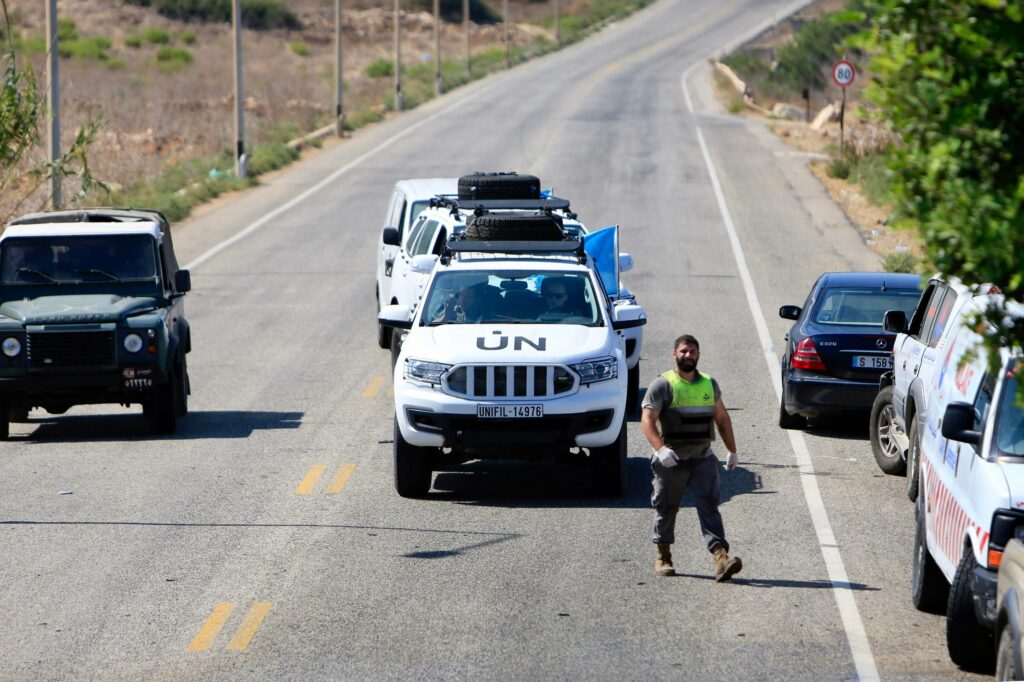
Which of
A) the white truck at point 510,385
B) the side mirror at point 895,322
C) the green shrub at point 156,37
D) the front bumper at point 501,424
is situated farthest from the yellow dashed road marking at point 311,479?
the green shrub at point 156,37

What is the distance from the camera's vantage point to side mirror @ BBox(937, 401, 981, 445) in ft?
27.7

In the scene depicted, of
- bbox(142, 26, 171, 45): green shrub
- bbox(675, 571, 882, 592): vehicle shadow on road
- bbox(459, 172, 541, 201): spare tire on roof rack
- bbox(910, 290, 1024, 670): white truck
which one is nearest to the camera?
bbox(910, 290, 1024, 670): white truck

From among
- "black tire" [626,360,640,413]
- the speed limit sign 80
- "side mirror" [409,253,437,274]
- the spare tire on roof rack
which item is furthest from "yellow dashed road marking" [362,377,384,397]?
the speed limit sign 80

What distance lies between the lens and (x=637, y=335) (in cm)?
1720

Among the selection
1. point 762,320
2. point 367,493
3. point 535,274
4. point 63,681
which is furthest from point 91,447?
point 762,320

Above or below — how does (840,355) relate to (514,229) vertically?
below

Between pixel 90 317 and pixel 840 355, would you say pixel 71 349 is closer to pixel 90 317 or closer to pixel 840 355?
pixel 90 317

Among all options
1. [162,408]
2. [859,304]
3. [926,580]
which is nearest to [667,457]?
[926,580]

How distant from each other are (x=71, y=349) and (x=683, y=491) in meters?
7.54

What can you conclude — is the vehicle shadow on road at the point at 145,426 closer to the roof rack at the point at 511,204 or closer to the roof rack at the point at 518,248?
the roof rack at the point at 518,248

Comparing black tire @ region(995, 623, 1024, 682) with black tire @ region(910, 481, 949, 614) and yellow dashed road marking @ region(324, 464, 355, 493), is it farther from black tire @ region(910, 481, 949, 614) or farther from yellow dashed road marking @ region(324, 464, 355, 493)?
yellow dashed road marking @ region(324, 464, 355, 493)

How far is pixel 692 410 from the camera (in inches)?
424

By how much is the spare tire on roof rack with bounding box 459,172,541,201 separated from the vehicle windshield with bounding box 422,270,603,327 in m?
5.11

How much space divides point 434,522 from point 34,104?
457cm
